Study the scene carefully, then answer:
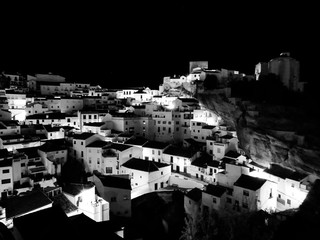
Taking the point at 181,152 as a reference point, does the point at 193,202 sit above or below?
below

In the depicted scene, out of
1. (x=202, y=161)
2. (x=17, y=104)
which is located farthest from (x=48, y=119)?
(x=202, y=161)

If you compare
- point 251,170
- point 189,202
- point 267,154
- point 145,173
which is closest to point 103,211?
point 145,173

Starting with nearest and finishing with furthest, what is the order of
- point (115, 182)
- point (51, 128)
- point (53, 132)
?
point (115, 182) → point (53, 132) → point (51, 128)

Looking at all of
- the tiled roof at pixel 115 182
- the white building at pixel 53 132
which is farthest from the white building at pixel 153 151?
the white building at pixel 53 132

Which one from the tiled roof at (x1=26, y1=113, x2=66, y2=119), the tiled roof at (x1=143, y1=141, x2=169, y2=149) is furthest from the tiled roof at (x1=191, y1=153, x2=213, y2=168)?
the tiled roof at (x1=26, y1=113, x2=66, y2=119)

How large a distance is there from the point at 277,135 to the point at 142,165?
564 inches

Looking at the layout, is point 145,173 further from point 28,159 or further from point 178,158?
point 28,159

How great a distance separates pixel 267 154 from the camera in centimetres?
2311

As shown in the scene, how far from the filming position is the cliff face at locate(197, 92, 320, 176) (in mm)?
20047

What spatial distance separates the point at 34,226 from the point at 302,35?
39.4 meters

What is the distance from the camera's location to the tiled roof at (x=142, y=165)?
24.8 metres

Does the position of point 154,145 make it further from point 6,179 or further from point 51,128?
point 6,179

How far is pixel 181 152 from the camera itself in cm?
2794

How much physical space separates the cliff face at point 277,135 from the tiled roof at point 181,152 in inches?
230
